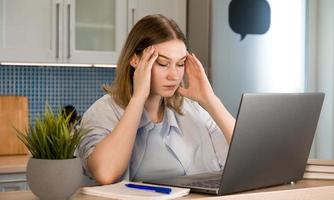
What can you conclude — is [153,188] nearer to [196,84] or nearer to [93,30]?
[196,84]

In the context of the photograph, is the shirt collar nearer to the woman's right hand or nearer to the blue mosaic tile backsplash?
the woman's right hand

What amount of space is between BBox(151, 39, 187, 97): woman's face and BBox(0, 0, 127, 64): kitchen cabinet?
1528 millimetres

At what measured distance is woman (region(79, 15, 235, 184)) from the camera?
1770mm

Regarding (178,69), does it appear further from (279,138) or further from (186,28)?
(186,28)

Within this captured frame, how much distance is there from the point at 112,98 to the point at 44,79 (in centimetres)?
167

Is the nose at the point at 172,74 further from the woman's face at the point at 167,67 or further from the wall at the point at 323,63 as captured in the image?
the wall at the point at 323,63

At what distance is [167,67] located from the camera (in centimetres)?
187

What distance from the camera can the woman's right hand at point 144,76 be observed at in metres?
1.82

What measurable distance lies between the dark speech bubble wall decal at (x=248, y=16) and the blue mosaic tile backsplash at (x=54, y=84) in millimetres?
837

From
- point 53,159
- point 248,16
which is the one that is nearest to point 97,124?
point 53,159

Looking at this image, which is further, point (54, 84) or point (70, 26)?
point (54, 84)

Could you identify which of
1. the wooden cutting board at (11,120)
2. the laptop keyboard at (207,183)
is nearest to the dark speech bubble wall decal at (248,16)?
the wooden cutting board at (11,120)

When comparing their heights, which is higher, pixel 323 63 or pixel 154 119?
pixel 323 63

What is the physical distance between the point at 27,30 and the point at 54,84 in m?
0.47
